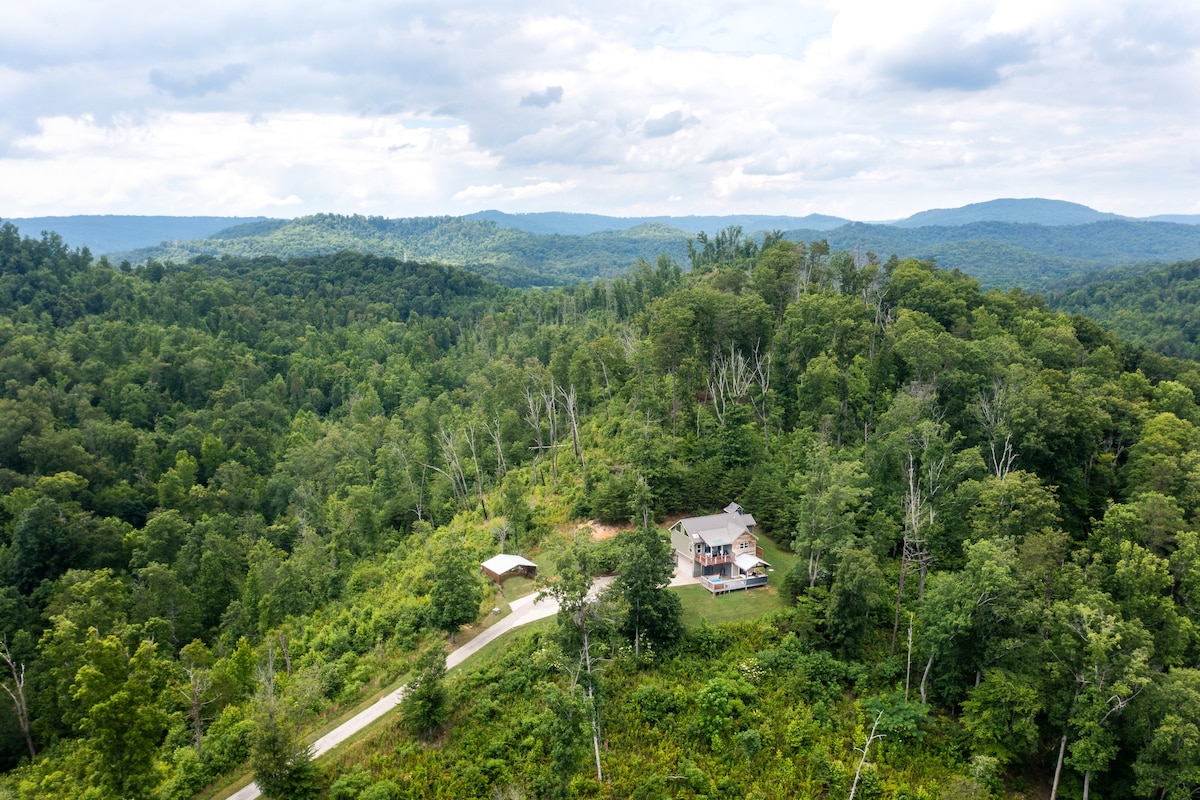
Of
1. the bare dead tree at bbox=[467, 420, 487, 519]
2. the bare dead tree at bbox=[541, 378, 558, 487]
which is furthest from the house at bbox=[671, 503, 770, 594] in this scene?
the bare dead tree at bbox=[467, 420, 487, 519]

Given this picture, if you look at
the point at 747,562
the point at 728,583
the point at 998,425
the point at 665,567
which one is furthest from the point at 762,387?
the point at 665,567

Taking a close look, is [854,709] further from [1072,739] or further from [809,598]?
[1072,739]

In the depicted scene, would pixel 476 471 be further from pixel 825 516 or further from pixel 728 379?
pixel 825 516

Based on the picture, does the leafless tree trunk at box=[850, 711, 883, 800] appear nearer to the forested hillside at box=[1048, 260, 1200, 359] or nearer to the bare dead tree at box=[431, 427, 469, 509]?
the bare dead tree at box=[431, 427, 469, 509]

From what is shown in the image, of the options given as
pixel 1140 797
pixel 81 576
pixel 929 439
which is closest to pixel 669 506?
pixel 929 439

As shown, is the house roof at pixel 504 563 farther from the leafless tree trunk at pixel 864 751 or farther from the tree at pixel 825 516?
the leafless tree trunk at pixel 864 751
